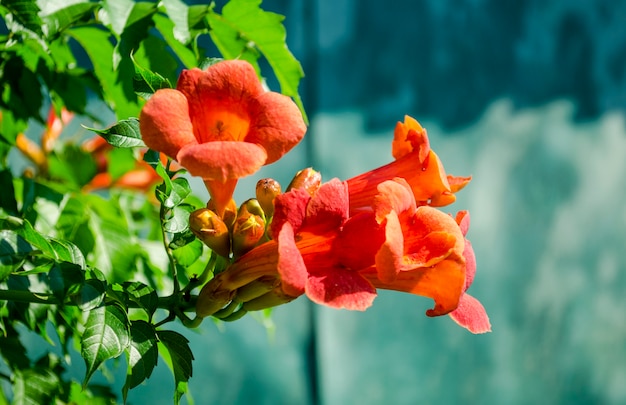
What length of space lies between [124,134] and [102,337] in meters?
0.25

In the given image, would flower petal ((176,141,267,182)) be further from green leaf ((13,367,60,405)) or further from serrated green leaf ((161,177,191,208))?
green leaf ((13,367,60,405))

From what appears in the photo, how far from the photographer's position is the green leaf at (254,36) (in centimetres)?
129

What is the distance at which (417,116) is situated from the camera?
4598mm

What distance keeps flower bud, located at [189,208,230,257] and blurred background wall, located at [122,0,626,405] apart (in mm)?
3115

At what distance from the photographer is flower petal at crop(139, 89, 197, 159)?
860 millimetres

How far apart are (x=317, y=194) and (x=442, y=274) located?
0.61 ft

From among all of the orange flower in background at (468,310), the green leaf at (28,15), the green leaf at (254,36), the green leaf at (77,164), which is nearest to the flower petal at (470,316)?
the orange flower in background at (468,310)

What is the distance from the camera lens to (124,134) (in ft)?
3.03

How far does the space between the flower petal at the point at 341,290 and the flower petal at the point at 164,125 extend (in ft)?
0.72

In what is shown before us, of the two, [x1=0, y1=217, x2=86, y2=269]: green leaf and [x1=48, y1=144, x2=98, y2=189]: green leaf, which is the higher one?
[x1=0, y1=217, x2=86, y2=269]: green leaf

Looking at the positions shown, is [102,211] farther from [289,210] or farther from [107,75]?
[289,210]

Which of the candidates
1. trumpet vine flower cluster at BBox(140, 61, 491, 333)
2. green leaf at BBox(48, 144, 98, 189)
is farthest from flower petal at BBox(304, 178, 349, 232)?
green leaf at BBox(48, 144, 98, 189)

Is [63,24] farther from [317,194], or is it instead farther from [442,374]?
[442,374]

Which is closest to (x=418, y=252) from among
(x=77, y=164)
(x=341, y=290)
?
(x=341, y=290)
